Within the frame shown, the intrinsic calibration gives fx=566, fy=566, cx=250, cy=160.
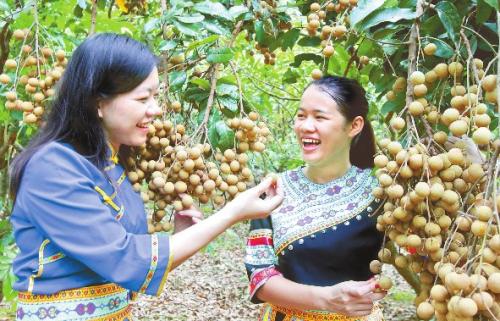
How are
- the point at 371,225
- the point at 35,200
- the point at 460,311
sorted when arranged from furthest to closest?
the point at 371,225 → the point at 35,200 → the point at 460,311

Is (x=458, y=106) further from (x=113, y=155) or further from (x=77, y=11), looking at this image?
(x=77, y=11)

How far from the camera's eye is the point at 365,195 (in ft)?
4.67

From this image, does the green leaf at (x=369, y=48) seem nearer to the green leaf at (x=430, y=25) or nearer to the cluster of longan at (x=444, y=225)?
the green leaf at (x=430, y=25)

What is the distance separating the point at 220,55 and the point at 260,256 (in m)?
0.51

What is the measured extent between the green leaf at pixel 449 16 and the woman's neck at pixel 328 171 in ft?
1.58

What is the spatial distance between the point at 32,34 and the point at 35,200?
0.63 m

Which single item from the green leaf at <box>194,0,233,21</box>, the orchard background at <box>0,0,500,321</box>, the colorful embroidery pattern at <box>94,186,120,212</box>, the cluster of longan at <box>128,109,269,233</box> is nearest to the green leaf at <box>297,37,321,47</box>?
the orchard background at <box>0,0,500,321</box>

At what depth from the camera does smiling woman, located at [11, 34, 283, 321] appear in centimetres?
104

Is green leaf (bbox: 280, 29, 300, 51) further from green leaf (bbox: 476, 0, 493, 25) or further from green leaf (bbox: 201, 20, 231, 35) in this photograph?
green leaf (bbox: 476, 0, 493, 25)

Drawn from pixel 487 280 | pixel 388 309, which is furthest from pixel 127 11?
pixel 388 309

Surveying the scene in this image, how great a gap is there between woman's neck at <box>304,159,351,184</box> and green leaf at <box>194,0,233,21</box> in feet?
1.45

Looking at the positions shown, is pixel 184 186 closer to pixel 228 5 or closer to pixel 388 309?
pixel 228 5

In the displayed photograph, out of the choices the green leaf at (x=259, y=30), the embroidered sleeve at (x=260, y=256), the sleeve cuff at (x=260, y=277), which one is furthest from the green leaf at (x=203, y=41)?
the sleeve cuff at (x=260, y=277)

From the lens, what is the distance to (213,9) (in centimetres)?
142
